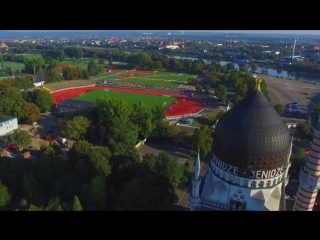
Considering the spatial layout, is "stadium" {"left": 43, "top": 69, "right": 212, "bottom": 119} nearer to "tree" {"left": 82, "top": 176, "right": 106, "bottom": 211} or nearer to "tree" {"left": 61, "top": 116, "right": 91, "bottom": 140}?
"tree" {"left": 61, "top": 116, "right": 91, "bottom": 140}

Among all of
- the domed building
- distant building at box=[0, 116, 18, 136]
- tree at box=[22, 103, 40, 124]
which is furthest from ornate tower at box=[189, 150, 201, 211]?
tree at box=[22, 103, 40, 124]

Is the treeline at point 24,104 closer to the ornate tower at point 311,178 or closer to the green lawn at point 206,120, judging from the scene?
the green lawn at point 206,120

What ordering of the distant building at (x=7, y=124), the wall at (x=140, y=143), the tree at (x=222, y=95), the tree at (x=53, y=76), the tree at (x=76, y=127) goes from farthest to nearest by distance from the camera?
the tree at (x=53, y=76), the tree at (x=222, y=95), the distant building at (x=7, y=124), the wall at (x=140, y=143), the tree at (x=76, y=127)

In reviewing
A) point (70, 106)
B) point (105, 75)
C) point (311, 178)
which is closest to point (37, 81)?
point (105, 75)

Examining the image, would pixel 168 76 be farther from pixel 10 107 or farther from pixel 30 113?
pixel 10 107

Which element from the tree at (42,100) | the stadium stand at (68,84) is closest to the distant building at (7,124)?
the tree at (42,100)

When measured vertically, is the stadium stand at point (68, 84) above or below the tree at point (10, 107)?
below
